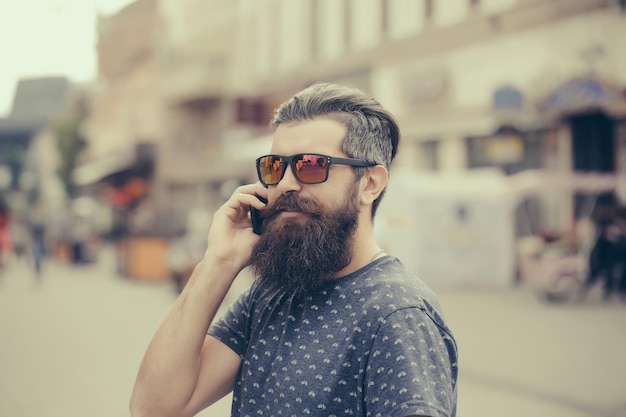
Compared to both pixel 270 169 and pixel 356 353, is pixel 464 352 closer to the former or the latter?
pixel 270 169

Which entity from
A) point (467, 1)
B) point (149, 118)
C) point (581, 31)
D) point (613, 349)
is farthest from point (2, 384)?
point (149, 118)

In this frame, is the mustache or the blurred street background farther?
the blurred street background

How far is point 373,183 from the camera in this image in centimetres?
194

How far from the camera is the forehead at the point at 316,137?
1.86m

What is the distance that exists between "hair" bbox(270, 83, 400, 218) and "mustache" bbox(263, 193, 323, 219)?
15cm

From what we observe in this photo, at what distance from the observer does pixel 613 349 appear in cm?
771

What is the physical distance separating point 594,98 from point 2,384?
1192 centimetres

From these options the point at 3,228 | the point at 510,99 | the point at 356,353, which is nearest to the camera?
the point at 356,353

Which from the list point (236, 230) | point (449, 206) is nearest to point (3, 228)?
point (449, 206)

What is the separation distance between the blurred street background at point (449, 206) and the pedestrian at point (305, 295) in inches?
148

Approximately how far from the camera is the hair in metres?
1.86

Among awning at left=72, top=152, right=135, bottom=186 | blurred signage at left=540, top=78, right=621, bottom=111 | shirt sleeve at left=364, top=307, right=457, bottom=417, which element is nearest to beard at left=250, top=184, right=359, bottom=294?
shirt sleeve at left=364, top=307, right=457, bottom=417

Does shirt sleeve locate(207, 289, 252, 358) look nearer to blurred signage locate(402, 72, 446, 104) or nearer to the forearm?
the forearm

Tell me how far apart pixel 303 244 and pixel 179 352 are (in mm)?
432
